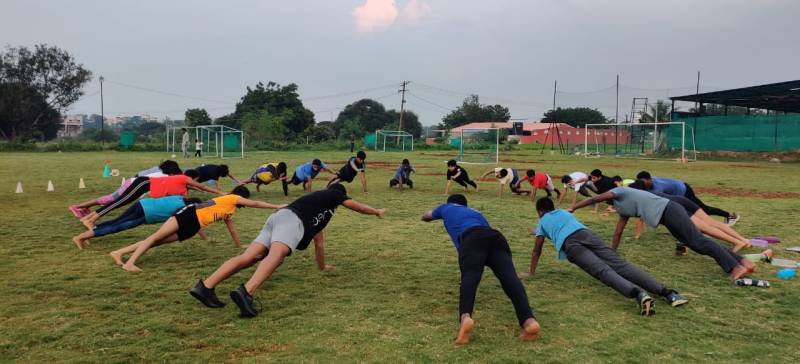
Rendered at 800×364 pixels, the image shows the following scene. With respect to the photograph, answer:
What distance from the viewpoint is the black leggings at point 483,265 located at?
4.82 metres

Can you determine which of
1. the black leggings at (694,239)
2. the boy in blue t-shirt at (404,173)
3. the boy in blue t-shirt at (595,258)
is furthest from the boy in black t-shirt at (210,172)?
the black leggings at (694,239)

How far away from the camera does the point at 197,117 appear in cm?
7456

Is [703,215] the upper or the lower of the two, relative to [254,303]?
upper

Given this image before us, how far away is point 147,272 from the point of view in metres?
6.98

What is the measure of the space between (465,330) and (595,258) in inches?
86.9

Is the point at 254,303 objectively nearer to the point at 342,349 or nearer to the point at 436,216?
the point at 342,349

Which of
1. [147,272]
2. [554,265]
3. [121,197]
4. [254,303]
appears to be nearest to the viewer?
[254,303]

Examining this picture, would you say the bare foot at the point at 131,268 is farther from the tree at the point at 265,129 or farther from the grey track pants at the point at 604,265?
the tree at the point at 265,129

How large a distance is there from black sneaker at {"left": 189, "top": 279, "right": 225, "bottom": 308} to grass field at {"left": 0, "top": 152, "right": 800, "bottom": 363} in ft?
0.36

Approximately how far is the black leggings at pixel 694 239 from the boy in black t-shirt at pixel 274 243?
396cm

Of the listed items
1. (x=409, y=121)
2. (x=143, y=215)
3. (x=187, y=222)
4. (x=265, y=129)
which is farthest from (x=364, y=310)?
(x=409, y=121)

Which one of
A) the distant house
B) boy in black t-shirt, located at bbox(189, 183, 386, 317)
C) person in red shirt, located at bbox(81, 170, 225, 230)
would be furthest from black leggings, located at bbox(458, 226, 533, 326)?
the distant house

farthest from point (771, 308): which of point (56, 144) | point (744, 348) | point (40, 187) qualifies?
point (56, 144)

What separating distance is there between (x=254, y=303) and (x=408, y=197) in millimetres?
10199
